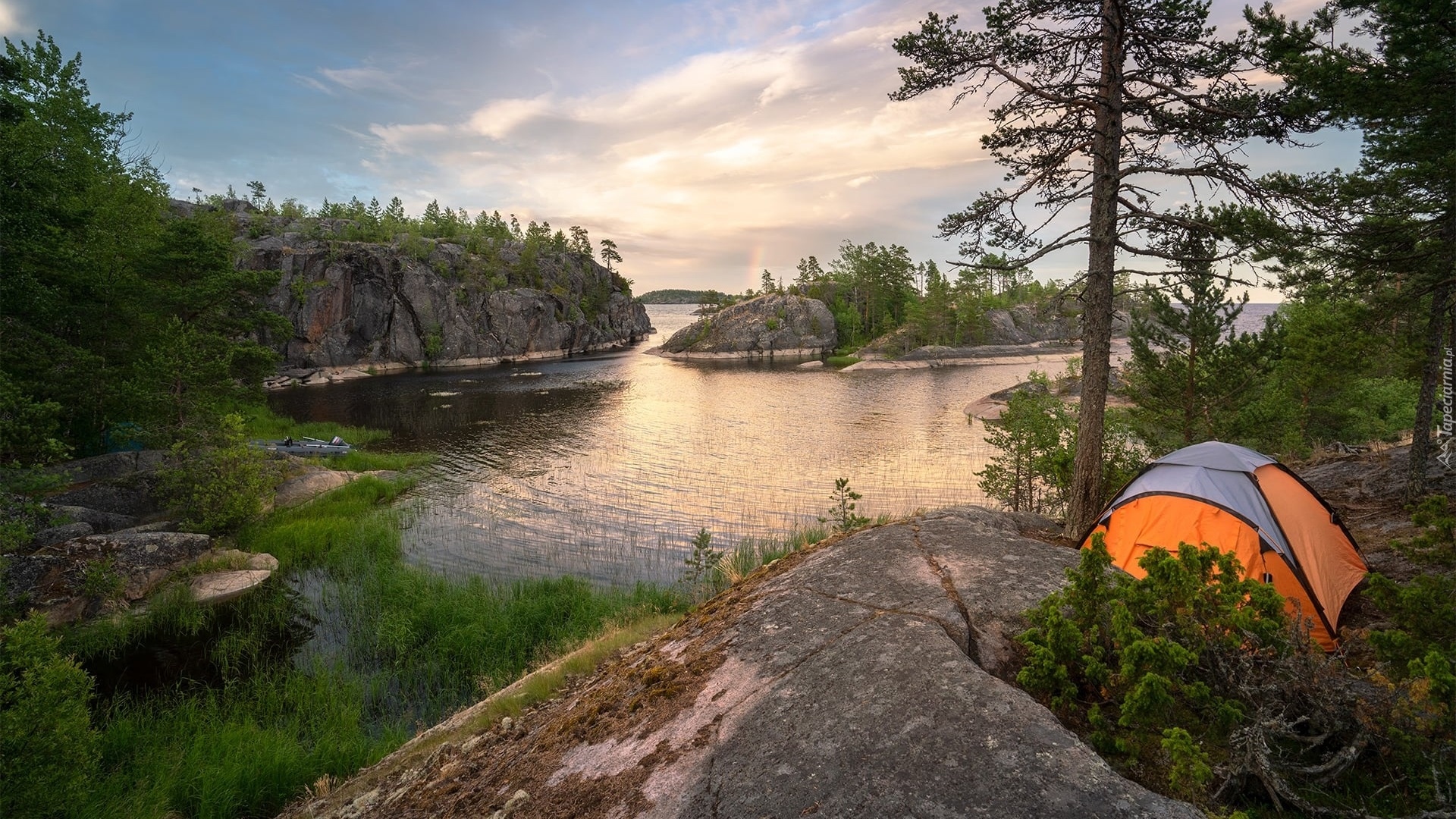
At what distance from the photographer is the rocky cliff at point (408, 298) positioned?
73.9m

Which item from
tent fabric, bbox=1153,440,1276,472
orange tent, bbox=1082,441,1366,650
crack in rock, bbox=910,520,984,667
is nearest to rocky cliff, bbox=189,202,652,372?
crack in rock, bbox=910,520,984,667

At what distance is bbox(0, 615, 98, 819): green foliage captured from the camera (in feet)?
19.6

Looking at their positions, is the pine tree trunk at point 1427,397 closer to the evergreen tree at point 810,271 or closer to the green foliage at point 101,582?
the green foliage at point 101,582

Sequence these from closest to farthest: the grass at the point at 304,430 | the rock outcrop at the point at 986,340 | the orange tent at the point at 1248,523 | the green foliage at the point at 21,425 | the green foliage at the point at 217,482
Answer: the orange tent at the point at 1248,523 → the green foliage at the point at 21,425 → the green foliage at the point at 217,482 → the grass at the point at 304,430 → the rock outcrop at the point at 986,340

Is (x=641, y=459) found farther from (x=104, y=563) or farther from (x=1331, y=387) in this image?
(x=1331, y=387)

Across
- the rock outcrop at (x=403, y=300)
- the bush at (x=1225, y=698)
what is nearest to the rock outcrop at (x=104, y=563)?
the bush at (x=1225, y=698)

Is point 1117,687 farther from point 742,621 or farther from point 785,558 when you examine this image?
point 785,558

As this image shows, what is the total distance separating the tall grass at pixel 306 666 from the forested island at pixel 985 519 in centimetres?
7

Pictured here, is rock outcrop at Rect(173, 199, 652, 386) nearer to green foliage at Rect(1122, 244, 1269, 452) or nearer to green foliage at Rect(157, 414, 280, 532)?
green foliage at Rect(157, 414, 280, 532)

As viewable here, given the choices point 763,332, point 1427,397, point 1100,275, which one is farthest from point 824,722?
point 763,332

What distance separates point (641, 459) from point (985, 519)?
22141 mm

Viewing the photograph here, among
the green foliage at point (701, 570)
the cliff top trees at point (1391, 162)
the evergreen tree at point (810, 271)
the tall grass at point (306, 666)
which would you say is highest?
the evergreen tree at point (810, 271)

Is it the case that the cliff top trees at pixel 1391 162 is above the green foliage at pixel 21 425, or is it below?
above

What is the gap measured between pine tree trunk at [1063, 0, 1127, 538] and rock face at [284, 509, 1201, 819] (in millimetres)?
4352
